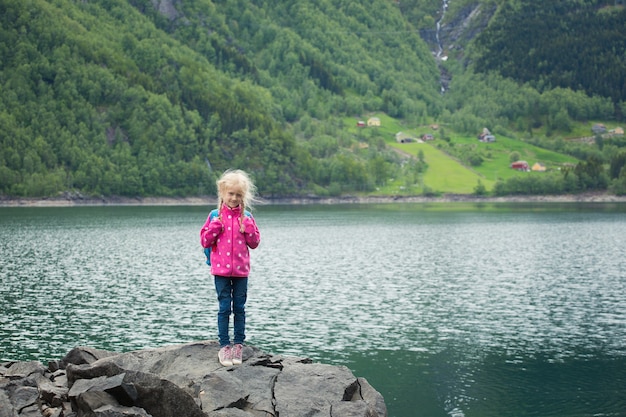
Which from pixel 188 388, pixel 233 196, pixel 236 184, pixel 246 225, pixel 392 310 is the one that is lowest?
pixel 392 310

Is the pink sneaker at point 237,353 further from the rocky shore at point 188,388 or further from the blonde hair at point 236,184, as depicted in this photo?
the blonde hair at point 236,184

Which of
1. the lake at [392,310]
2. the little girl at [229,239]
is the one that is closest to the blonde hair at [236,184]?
the little girl at [229,239]

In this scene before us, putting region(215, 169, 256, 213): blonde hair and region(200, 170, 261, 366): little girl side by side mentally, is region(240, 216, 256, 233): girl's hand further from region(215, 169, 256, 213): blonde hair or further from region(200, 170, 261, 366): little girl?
region(215, 169, 256, 213): blonde hair

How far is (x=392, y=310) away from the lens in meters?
60.5

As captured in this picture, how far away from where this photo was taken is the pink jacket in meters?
22.6

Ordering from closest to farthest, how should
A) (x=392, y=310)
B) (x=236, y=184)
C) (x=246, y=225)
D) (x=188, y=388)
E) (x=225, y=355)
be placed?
(x=188, y=388)
(x=236, y=184)
(x=246, y=225)
(x=225, y=355)
(x=392, y=310)

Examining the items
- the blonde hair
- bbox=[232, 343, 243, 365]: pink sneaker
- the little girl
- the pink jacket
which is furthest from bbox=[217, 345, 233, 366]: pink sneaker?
the blonde hair

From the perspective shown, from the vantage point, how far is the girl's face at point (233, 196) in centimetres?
2244

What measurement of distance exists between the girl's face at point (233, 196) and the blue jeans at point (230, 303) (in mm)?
2089

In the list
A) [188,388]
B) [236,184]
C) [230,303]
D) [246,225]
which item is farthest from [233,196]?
[188,388]

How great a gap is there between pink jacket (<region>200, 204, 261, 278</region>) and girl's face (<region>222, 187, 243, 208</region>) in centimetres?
20

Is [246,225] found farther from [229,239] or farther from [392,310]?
[392,310]

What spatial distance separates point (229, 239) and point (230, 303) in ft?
5.96

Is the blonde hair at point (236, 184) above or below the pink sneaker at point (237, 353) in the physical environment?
above
